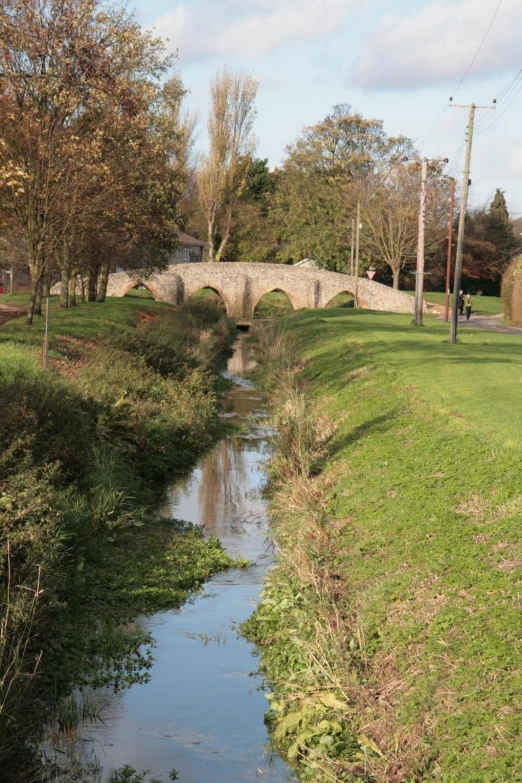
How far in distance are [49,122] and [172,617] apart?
818 inches

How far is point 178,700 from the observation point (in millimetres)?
8688

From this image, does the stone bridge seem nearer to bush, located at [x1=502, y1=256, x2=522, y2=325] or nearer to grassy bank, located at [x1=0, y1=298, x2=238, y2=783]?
bush, located at [x1=502, y1=256, x2=522, y2=325]

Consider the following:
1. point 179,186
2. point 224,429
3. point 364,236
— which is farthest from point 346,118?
point 224,429

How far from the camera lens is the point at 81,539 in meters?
11.4

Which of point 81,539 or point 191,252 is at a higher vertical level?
point 191,252

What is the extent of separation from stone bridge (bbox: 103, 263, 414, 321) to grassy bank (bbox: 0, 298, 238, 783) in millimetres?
52734

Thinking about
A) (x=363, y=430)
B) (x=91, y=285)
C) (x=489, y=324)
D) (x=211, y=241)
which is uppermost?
(x=211, y=241)

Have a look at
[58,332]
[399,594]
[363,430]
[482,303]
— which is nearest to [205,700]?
[399,594]

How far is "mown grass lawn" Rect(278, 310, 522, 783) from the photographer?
669 centimetres

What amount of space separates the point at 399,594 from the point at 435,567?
43cm

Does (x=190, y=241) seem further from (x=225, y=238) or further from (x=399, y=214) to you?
(x=399, y=214)

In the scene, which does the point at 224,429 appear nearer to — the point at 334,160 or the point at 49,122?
the point at 49,122

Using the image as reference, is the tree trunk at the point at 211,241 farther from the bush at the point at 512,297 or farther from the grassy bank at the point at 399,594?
the grassy bank at the point at 399,594

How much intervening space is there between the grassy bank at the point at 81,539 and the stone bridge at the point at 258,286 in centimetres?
5273
